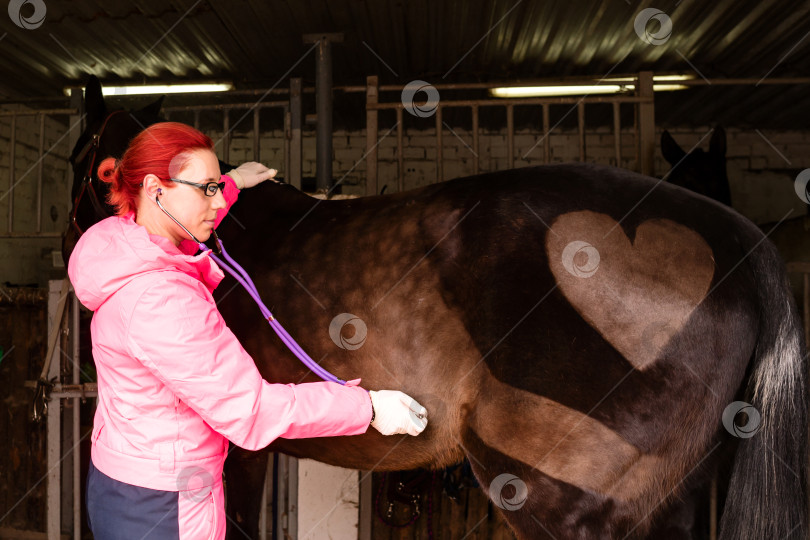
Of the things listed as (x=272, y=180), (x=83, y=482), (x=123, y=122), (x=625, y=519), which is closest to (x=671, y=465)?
(x=625, y=519)

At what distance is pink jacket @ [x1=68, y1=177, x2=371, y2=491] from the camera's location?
1428 millimetres

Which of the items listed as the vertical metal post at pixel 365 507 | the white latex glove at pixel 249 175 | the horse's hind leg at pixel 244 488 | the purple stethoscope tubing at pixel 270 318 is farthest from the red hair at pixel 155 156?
the vertical metal post at pixel 365 507

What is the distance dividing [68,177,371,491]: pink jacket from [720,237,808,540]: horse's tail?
1279 mm

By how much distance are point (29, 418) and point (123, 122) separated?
3164mm

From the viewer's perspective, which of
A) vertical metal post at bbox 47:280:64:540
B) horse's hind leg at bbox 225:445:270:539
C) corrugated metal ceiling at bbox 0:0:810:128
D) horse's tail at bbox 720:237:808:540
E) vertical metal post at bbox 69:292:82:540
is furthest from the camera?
corrugated metal ceiling at bbox 0:0:810:128

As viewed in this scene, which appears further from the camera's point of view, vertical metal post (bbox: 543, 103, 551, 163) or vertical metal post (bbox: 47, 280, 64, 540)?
vertical metal post (bbox: 543, 103, 551, 163)

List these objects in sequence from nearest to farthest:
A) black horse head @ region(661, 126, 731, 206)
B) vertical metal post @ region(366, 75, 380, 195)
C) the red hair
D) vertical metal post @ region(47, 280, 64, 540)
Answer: the red hair < vertical metal post @ region(47, 280, 64, 540) < vertical metal post @ region(366, 75, 380, 195) < black horse head @ region(661, 126, 731, 206)

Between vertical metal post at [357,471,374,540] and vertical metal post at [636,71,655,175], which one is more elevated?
vertical metal post at [636,71,655,175]

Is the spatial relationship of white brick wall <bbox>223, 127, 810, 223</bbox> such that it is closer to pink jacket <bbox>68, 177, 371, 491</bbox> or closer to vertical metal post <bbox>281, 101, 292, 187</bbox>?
vertical metal post <bbox>281, 101, 292, 187</bbox>

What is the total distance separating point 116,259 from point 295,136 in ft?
9.01

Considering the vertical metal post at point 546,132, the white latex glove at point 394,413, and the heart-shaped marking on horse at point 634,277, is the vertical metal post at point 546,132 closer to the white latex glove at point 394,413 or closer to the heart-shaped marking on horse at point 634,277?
the heart-shaped marking on horse at point 634,277

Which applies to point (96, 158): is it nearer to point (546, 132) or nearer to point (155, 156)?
point (155, 156)

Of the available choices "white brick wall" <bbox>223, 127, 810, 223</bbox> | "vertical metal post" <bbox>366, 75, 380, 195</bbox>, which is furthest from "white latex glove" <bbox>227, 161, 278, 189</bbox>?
"white brick wall" <bbox>223, 127, 810, 223</bbox>

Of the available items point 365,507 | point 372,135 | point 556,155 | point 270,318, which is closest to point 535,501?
point 270,318
